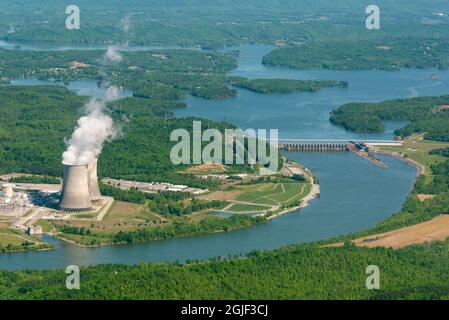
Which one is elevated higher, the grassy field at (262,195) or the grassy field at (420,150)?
the grassy field at (262,195)

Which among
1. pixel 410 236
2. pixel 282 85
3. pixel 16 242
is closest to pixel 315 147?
pixel 410 236

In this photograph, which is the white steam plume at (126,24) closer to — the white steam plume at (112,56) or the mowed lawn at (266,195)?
the white steam plume at (112,56)

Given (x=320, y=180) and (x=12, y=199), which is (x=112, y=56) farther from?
(x=12, y=199)

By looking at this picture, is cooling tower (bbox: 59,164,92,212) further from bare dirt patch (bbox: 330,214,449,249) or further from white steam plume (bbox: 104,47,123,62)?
white steam plume (bbox: 104,47,123,62)

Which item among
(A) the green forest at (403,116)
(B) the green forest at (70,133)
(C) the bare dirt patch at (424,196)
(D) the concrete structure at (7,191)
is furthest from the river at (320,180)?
(D) the concrete structure at (7,191)

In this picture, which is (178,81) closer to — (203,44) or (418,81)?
(418,81)

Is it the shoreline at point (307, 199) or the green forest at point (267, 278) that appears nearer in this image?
the green forest at point (267, 278)

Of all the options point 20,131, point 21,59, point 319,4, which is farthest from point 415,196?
point 319,4
